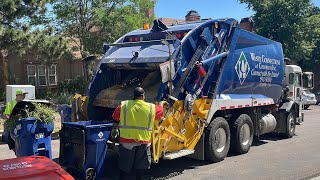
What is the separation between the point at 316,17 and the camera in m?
27.5

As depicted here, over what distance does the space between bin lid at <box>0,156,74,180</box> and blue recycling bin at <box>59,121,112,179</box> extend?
1.62 meters

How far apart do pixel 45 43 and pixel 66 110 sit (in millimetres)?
7883

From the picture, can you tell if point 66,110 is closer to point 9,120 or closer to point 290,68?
point 9,120

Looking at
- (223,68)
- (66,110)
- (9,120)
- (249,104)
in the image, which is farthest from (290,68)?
(9,120)

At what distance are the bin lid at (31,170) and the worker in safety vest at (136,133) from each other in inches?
73.5

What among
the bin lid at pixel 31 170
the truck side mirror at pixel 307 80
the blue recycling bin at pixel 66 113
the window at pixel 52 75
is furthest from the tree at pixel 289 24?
the bin lid at pixel 31 170

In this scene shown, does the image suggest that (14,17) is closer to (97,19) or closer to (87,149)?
(97,19)

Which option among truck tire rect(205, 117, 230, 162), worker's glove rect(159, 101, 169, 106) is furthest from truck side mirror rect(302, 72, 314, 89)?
worker's glove rect(159, 101, 169, 106)

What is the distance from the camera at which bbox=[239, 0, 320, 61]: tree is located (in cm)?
2609

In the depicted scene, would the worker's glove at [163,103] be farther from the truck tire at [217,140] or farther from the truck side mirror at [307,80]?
the truck side mirror at [307,80]

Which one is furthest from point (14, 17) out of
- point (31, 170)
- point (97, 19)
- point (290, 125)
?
point (31, 170)

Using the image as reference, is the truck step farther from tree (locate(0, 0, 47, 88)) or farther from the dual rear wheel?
tree (locate(0, 0, 47, 88))

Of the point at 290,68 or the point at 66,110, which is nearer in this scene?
the point at 66,110

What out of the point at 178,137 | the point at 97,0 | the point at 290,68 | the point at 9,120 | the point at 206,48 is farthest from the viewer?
the point at 97,0
